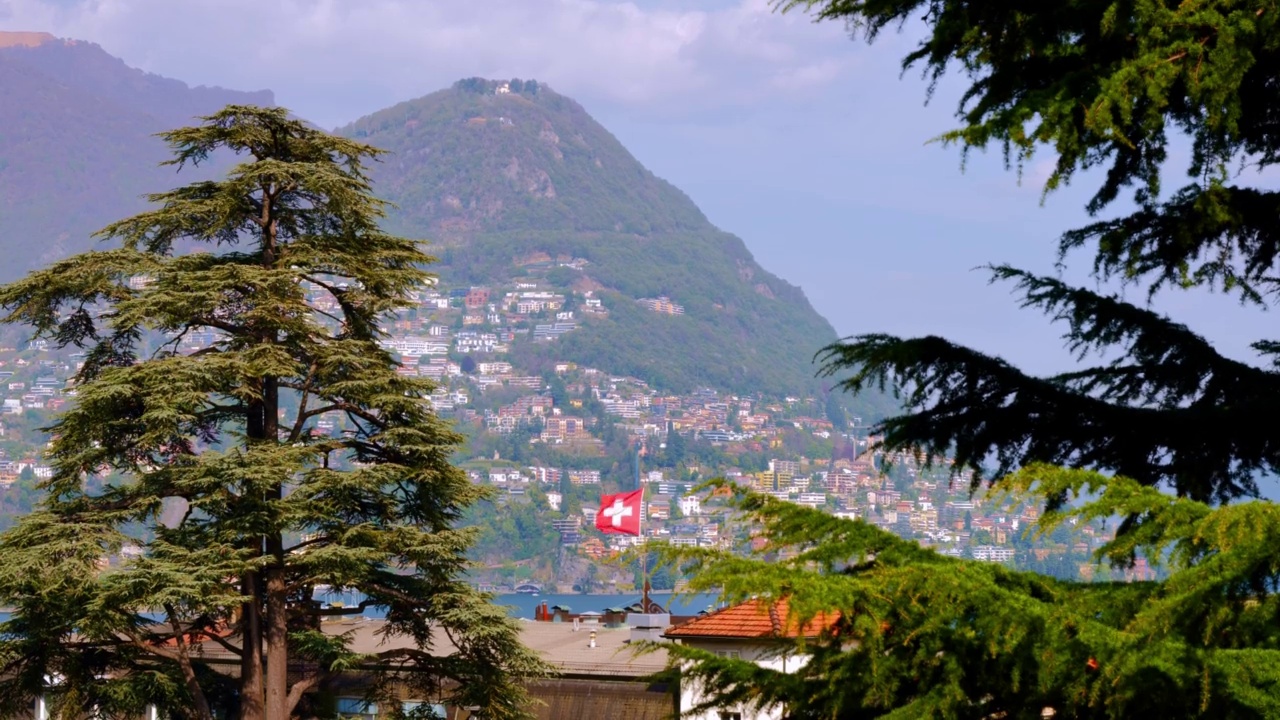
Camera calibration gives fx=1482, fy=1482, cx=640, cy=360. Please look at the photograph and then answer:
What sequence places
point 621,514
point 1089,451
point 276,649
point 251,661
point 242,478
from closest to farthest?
point 1089,451 < point 242,478 < point 276,649 < point 251,661 < point 621,514

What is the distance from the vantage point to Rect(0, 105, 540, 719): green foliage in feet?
57.2

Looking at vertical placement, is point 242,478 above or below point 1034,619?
above

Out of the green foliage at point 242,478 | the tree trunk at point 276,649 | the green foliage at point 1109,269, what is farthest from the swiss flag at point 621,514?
the green foliage at point 1109,269

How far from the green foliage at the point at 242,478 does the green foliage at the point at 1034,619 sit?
1427 centimetres

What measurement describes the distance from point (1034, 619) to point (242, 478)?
623 inches

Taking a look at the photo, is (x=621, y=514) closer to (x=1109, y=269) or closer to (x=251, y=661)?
(x=251, y=661)

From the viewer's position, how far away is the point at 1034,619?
3143 millimetres

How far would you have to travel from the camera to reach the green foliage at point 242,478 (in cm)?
1742

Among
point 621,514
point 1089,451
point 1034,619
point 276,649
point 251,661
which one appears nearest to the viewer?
point 1034,619

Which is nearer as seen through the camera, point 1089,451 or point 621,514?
point 1089,451

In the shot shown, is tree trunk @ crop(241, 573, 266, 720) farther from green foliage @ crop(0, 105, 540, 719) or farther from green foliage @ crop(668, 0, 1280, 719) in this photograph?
green foliage @ crop(668, 0, 1280, 719)

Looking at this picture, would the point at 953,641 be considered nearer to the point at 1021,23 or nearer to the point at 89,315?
the point at 1021,23

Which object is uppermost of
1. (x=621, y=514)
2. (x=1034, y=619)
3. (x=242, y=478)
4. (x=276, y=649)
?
(x=242, y=478)

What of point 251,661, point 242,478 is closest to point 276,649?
point 251,661
